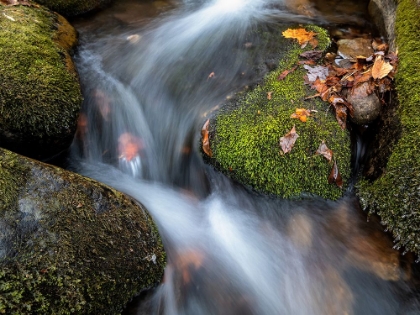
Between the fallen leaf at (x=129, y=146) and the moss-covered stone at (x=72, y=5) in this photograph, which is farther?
the moss-covered stone at (x=72, y=5)

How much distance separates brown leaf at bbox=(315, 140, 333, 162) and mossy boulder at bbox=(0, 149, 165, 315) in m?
2.00

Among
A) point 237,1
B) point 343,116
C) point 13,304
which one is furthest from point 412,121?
A: point 237,1

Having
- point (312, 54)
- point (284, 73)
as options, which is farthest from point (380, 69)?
point (284, 73)

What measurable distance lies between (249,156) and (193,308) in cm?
162

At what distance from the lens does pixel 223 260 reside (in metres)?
3.45

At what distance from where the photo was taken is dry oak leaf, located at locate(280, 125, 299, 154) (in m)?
3.53

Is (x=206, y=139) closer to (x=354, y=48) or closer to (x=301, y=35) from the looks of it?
(x=301, y=35)

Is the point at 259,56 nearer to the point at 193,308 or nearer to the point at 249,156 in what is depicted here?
the point at 249,156

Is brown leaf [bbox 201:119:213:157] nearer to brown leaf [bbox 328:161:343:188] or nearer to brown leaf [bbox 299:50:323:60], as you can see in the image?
brown leaf [bbox 328:161:343:188]

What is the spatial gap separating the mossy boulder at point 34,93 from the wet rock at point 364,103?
3234 mm

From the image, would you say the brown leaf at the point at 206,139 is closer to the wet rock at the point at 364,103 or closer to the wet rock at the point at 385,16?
the wet rock at the point at 364,103

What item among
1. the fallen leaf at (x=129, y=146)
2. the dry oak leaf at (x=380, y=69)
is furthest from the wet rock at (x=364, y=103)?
the fallen leaf at (x=129, y=146)

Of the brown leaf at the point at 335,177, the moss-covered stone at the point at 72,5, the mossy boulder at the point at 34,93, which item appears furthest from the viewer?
the moss-covered stone at the point at 72,5

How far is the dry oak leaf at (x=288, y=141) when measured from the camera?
11.6ft
